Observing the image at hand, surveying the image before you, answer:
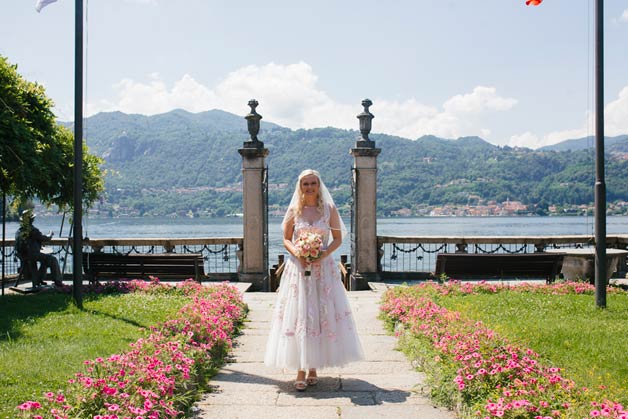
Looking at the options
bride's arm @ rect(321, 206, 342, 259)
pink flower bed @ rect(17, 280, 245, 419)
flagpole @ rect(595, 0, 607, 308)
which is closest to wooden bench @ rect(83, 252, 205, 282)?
pink flower bed @ rect(17, 280, 245, 419)

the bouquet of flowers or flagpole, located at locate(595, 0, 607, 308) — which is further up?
flagpole, located at locate(595, 0, 607, 308)

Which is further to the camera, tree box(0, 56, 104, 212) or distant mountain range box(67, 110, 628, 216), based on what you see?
distant mountain range box(67, 110, 628, 216)

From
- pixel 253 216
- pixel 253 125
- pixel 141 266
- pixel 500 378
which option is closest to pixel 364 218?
pixel 253 216

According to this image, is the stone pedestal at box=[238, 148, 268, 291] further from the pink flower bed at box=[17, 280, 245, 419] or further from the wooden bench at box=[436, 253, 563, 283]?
the pink flower bed at box=[17, 280, 245, 419]

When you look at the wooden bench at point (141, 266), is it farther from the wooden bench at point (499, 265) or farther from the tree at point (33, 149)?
Answer: the wooden bench at point (499, 265)

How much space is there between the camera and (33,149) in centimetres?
965

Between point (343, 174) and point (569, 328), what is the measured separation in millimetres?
82087

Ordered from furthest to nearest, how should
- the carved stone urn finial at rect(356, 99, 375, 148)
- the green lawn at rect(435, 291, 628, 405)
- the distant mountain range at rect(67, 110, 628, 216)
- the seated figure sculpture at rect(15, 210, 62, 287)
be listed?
the distant mountain range at rect(67, 110, 628, 216), the carved stone urn finial at rect(356, 99, 375, 148), the seated figure sculpture at rect(15, 210, 62, 287), the green lawn at rect(435, 291, 628, 405)

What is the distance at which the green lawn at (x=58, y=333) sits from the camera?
4.67 metres

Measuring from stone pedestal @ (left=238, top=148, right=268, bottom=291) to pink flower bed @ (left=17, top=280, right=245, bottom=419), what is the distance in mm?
5747

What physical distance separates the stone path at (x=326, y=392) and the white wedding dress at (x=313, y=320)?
278 millimetres

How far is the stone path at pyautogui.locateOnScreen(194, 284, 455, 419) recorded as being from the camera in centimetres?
465

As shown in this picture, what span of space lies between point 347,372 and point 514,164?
111054mm

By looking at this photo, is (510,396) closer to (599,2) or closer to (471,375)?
(471,375)
